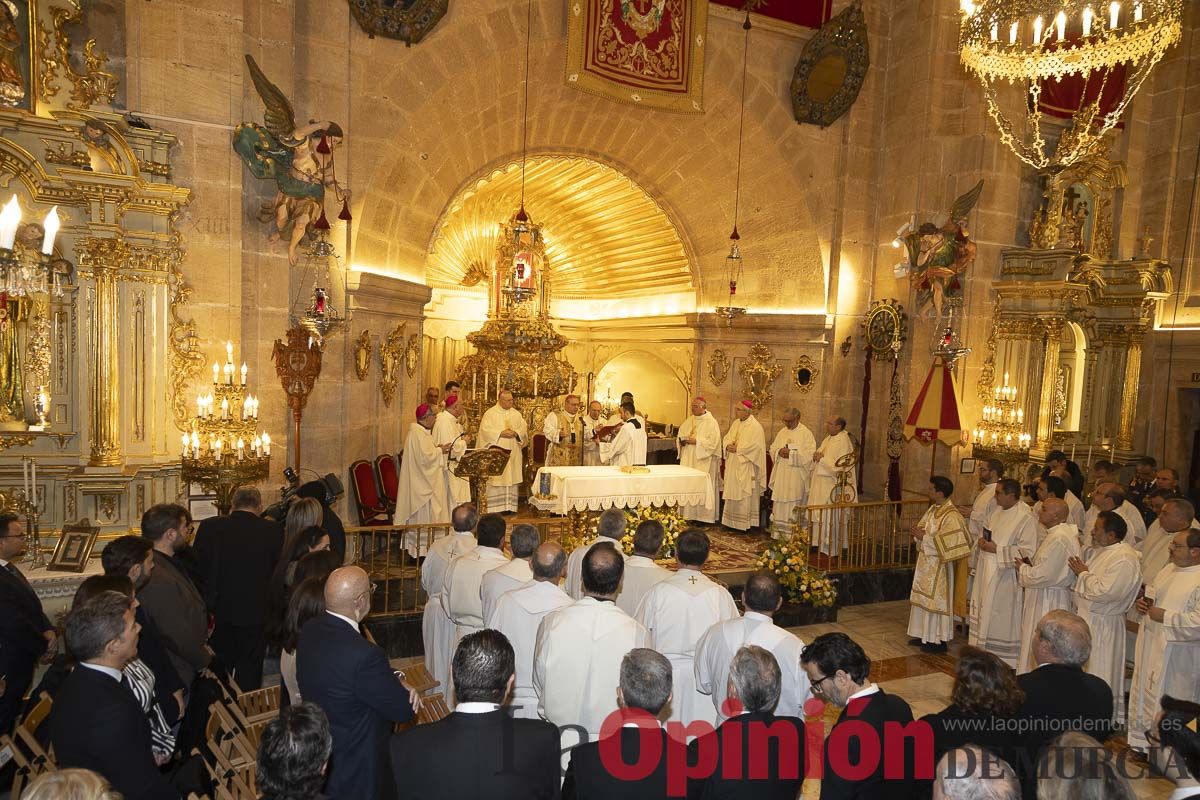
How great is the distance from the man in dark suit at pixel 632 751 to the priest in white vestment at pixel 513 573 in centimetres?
181

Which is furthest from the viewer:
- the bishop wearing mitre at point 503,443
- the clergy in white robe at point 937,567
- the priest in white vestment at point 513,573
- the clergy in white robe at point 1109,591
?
the bishop wearing mitre at point 503,443

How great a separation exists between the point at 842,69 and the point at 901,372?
4.81 metres

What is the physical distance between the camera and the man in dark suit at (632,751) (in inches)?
106

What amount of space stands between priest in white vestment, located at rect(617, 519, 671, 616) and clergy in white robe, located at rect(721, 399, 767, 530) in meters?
6.87

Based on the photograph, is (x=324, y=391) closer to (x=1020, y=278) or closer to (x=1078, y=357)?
(x=1020, y=278)

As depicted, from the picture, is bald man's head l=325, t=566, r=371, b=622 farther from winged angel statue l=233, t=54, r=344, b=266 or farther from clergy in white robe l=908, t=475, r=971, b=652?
clergy in white robe l=908, t=475, r=971, b=652

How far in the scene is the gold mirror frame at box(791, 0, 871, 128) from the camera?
38.5ft

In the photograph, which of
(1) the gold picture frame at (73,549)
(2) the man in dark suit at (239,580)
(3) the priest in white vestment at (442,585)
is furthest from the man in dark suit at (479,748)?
(1) the gold picture frame at (73,549)

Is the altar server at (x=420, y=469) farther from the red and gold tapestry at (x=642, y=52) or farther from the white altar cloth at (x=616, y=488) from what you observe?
the red and gold tapestry at (x=642, y=52)

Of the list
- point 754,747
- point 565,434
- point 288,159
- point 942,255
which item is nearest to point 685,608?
point 754,747

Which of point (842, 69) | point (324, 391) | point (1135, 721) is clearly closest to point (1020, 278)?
point (842, 69)

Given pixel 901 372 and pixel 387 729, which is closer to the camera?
pixel 387 729

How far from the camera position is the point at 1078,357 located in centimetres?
1233

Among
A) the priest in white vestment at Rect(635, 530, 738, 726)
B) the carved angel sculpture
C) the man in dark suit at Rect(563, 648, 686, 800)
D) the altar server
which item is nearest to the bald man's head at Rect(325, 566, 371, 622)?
the man in dark suit at Rect(563, 648, 686, 800)
